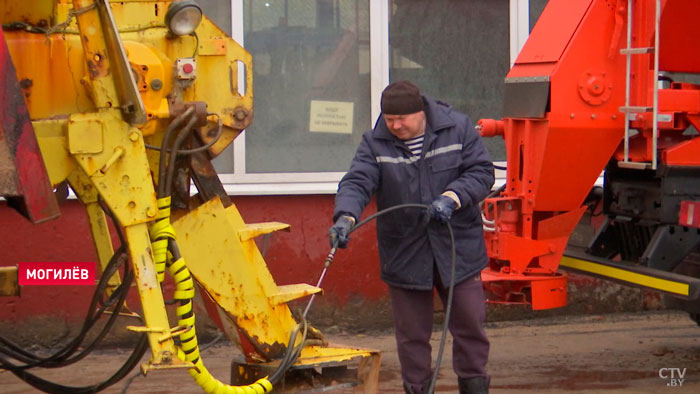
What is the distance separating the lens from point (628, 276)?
5.71m

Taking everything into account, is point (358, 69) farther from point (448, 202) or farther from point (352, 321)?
point (448, 202)

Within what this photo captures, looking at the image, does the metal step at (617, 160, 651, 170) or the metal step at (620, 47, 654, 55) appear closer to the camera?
the metal step at (620, 47, 654, 55)

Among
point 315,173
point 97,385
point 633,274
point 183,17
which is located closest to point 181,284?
point 97,385

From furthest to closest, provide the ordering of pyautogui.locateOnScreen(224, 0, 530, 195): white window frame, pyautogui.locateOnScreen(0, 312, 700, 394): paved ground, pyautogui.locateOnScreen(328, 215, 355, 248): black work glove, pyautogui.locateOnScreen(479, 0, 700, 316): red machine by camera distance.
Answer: pyautogui.locateOnScreen(224, 0, 530, 195): white window frame, pyautogui.locateOnScreen(0, 312, 700, 394): paved ground, pyautogui.locateOnScreen(479, 0, 700, 316): red machine, pyautogui.locateOnScreen(328, 215, 355, 248): black work glove

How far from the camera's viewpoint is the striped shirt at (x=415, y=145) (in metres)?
4.87

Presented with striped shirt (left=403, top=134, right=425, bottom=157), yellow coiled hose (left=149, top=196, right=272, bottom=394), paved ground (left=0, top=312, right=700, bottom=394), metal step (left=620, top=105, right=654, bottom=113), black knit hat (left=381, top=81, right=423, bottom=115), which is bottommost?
paved ground (left=0, top=312, right=700, bottom=394)

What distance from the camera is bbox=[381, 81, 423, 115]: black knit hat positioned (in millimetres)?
4758

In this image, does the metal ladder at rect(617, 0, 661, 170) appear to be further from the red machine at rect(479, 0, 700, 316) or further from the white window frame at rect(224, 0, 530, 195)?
the white window frame at rect(224, 0, 530, 195)

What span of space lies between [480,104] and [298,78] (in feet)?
4.14

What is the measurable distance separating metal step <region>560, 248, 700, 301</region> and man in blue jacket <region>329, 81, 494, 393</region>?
109 cm

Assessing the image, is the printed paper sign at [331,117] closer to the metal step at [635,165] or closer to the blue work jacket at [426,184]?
the metal step at [635,165]

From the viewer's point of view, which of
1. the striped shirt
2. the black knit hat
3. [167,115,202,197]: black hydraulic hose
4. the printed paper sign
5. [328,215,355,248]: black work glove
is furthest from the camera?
the printed paper sign

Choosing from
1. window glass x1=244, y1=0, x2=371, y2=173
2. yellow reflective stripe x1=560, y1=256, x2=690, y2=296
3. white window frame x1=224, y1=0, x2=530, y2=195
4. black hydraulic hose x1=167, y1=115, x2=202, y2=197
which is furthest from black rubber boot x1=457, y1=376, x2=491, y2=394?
window glass x1=244, y1=0, x2=371, y2=173

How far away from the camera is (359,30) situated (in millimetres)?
7238
